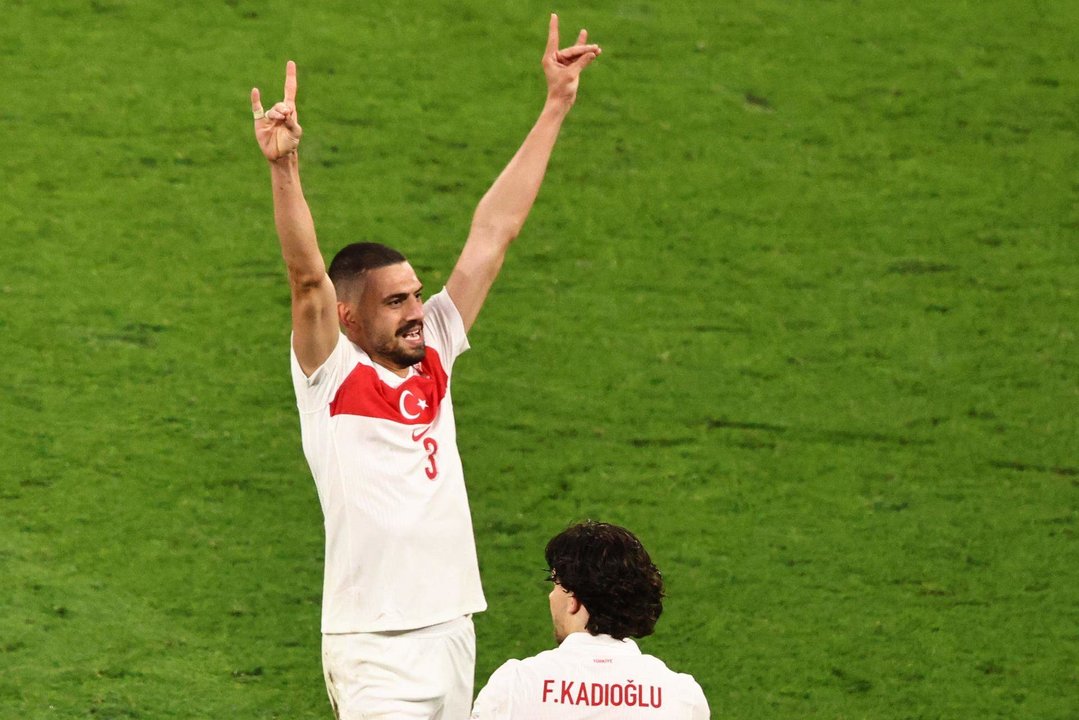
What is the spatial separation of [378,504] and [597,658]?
0.67 meters

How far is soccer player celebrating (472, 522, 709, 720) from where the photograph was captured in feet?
8.75

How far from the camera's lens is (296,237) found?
296cm

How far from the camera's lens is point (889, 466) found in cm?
530

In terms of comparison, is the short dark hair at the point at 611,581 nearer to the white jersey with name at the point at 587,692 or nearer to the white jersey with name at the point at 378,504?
the white jersey with name at the point at 587,692

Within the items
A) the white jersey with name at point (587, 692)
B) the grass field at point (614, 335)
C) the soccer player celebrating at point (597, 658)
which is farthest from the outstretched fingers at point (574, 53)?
the grass field at point (614, 335)

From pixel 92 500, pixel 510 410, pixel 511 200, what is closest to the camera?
pixel 511 200

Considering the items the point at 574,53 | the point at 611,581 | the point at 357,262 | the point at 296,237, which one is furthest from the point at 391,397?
the point at 574,53

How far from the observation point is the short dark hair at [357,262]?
332 cm

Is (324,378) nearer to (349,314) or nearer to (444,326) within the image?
(349,314)

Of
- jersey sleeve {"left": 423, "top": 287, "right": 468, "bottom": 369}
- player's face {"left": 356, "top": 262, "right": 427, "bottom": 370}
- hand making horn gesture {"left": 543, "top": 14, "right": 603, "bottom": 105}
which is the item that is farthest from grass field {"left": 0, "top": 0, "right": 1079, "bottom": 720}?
hand making horn gesture {"left": 543, "top": 14, "right": 603, "bottom": 105}

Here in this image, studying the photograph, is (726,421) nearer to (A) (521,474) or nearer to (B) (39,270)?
(A) (521,474)

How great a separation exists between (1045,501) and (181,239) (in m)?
3.20

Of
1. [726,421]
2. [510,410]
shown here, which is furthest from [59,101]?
[726,421]

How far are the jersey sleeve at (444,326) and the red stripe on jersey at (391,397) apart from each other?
10 centimetres
